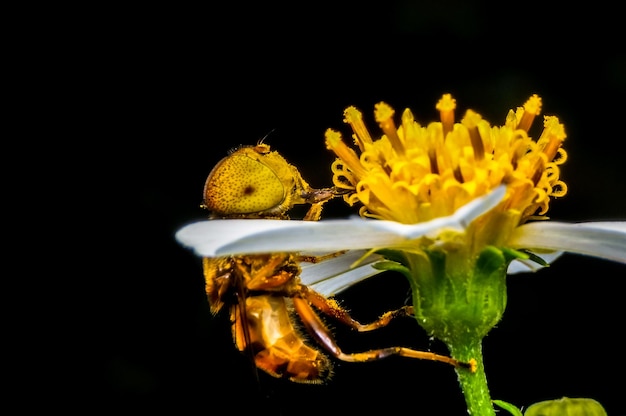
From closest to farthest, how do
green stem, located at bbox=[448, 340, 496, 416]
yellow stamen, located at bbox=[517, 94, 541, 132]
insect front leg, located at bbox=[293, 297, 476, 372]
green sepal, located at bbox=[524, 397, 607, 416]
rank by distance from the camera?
green sepal, located at bbox=[524, 397, 607, 416] < green stem, located at bbox=[448, 340, 496, 416] < insect front leg, located at bbox=[293, 297, 476, 372] < yellow stamen, located at bbox=[517, 94, 541, 132]

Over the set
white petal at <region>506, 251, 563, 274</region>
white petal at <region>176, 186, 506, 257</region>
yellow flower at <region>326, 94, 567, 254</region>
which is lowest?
white petal at <region>506, 251, 563, 274</region>

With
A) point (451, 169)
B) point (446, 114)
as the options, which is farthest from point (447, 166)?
point (446, 114)

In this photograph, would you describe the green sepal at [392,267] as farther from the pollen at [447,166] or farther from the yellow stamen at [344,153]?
the yellow stamen at [344,153]

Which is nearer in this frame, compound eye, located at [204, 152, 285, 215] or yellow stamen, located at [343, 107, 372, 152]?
compound eye, located at [204, 152, 285, 215]

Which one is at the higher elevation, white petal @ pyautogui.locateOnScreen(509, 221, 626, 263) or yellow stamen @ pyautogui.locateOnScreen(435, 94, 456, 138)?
yellow stamen @ pyautogui.locateOnScreen(435, 94, 456, 138)

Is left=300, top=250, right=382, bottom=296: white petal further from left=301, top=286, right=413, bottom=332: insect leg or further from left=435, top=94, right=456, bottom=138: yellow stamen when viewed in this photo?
left=435, top=94, right=456, bottom=138: yellow stamen

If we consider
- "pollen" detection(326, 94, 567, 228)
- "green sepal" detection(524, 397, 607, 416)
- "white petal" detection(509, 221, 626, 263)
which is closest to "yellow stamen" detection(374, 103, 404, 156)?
"pollen" detection(326, 94, 567, 228)

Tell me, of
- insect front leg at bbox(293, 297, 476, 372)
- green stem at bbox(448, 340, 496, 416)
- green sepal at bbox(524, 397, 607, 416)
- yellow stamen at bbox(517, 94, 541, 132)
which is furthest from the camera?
yellow stamen at bbox(517, 94, 541, 132)

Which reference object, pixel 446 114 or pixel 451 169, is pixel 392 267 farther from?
pixel 446 114
